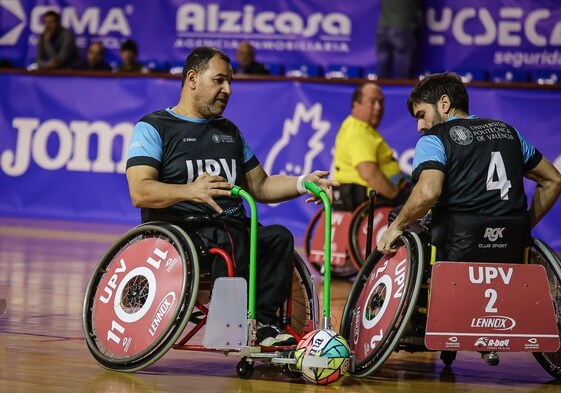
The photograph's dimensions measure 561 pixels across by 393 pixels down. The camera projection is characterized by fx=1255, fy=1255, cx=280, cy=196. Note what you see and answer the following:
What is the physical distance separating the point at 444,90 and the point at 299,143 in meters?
6.69

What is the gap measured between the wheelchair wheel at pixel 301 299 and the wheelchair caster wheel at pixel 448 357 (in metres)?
0.76

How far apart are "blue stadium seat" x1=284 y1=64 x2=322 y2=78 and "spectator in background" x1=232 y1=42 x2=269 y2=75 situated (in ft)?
1.51

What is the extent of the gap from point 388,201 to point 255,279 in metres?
4.36

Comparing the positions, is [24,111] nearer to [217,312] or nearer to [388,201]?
[388,201]

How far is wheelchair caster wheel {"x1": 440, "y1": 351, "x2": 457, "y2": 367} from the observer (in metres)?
6.19

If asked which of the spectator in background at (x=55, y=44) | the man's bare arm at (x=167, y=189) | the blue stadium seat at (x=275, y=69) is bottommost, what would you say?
the man's bare arm at (x=167, y=189)

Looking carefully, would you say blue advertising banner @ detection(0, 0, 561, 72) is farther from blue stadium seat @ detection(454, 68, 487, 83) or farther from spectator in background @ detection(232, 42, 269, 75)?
spectator in background @ detection(232, 42, 269, 75)

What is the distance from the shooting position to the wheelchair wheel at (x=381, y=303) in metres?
5.43

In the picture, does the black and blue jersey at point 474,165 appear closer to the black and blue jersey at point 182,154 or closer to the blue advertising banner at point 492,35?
the black and blue jersey at point 182,154

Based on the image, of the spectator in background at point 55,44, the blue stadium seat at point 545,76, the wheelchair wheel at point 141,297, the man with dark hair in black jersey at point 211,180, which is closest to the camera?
the wheelchair wheel at point 141,297

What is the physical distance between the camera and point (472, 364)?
6332mm

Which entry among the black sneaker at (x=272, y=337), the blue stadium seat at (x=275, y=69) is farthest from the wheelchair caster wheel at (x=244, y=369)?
the blue stadium seat at (x=275, y=69)

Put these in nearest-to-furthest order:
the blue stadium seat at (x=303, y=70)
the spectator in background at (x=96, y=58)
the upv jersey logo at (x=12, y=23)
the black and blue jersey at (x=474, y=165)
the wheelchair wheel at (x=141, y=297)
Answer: the wheelchair wheel at (x=141, y=297), the black and blue jersey at (x=474, y=165), the blue stadium seat at (x=303, y=70), the spectator in background at (x=96, y=58), the upv jersey logo at (x=12, y=23)

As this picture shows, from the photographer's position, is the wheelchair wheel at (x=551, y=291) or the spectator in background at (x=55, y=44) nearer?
the wheelchair wheel at (x=551, y=291)
